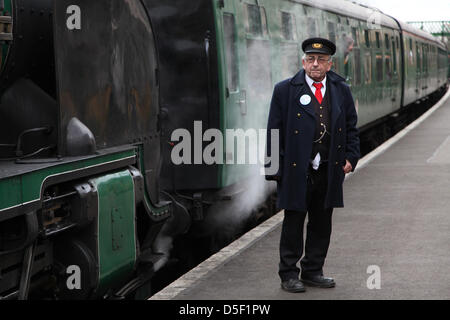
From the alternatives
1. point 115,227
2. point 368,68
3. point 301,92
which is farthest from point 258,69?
point 368,68

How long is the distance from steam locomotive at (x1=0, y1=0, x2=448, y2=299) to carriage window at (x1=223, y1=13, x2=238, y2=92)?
1 cm

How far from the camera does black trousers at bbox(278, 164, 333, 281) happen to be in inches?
213

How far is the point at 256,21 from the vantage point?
8.75 m

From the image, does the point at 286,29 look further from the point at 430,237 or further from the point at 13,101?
the point at 13,101

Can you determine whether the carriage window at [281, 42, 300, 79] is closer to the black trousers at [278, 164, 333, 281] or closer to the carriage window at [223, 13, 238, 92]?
the carriage window at [223, 13, 238, 92]

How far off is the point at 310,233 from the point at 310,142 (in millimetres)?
670

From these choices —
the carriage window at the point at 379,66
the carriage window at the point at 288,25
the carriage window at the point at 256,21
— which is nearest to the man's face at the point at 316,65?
the carriage window at the point at 256,21

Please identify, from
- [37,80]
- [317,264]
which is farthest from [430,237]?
[37,80]

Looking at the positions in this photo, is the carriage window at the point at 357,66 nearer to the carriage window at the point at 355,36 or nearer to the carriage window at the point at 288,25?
the carriage window at the point at 355,36

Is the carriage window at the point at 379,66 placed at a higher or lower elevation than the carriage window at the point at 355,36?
lower

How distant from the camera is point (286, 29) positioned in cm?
991

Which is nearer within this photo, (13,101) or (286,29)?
(13,101)

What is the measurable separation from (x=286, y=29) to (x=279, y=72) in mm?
644

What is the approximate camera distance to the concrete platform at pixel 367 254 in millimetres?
5535
